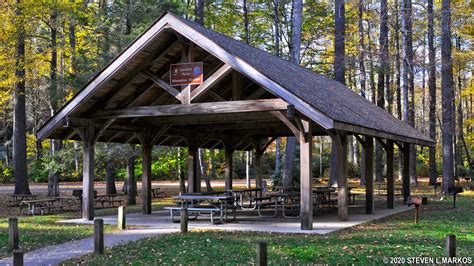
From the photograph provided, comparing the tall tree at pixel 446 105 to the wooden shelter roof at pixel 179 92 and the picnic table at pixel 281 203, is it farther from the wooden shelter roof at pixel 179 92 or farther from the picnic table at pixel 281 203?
the picnic table at pixel 281 203

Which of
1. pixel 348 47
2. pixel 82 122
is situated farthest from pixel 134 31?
pixel 348 47

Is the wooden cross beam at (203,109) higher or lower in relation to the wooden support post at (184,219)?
higher

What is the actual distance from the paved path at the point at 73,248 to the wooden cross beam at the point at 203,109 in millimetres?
2920

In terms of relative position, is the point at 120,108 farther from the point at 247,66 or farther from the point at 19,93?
the point at 19,93

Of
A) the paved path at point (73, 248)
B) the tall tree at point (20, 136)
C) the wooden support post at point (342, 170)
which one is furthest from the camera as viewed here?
the tall tree at point (20, 136)

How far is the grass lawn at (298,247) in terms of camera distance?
8.48 meters

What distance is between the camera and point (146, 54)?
13.1m

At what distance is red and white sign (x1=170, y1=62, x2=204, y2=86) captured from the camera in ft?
41.5

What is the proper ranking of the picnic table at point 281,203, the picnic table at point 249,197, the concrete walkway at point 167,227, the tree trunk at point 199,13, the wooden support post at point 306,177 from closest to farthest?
the concrete walkway at point 167,227, the wooden support post at point 306,177, the picnic table at point 281,203, the picnic table at point 249,197, the tree trunk at point 199,13

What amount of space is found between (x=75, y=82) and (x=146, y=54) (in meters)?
8.45

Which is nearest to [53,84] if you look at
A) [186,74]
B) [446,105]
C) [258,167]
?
[258,167]

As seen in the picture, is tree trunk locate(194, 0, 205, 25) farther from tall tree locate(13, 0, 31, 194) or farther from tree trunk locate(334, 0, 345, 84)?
tall tree locate(13, 0, 31, 194)

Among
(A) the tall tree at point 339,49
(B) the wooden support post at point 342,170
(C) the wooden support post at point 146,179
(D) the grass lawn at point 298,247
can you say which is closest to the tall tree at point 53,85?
(C) the wooden support post at point 146,179

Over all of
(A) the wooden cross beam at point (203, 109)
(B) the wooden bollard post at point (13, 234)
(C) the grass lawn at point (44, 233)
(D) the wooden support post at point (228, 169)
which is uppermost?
(A) the wooden cross beam at point (203, 109)
